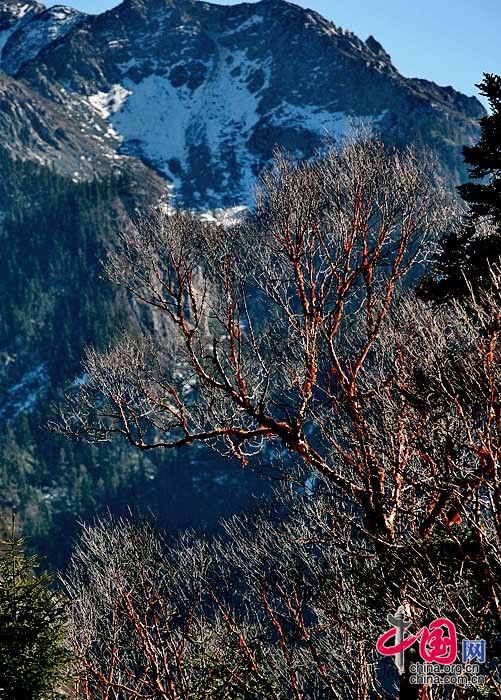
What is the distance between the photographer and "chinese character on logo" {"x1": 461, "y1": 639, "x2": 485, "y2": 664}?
754 centimetres

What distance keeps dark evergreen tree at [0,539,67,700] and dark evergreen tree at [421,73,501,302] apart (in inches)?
394

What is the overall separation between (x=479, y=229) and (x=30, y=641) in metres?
11.8

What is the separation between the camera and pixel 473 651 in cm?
760

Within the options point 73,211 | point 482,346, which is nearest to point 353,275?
point 482,346

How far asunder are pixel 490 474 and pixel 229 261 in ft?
16.3

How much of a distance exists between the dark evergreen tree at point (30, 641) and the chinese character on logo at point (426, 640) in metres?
8.81

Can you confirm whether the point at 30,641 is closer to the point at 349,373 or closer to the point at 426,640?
the point at 349,373

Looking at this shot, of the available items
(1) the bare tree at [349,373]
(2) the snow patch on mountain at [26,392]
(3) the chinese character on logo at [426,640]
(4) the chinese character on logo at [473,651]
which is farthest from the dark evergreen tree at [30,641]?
(2) the snow patch on mountain at [26,392]

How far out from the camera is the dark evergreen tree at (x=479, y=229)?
39.1 ft

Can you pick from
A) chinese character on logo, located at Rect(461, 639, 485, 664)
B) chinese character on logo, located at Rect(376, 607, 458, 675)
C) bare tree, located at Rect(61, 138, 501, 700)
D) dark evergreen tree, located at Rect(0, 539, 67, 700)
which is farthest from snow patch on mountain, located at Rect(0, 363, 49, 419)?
chinese character on logo, located at Rect(461, 639, 485, 664)

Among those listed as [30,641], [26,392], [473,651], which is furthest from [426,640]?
A: [26,392]

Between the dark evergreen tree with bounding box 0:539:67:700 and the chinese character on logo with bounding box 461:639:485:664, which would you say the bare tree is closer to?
the chinese character on logo with bounding box 461:639:485:664

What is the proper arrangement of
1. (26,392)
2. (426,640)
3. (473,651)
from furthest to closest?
(26,392) < (426,640) < (473,651)

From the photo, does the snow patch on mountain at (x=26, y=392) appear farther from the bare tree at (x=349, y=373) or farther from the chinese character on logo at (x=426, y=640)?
the chinese character on logo at (x=426, y=640)
